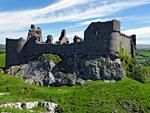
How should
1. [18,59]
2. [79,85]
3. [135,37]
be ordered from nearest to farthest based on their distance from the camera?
1. [79,85]
2. [135,37]
3. [18,59]

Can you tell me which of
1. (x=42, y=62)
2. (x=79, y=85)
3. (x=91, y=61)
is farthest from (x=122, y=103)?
(x=42, y=62)

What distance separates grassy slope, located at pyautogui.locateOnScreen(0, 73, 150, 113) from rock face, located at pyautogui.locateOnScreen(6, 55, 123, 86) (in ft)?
6.06

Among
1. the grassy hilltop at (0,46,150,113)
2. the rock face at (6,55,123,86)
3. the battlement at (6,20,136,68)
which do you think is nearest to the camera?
the grassy hilltop at (0,46,150,113)

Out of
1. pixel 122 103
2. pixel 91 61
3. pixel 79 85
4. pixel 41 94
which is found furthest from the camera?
pixel 91 61

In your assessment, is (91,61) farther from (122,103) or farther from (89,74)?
(122,103)

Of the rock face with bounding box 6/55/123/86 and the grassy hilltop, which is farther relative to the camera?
the rock face with bounding box 6/55/123/86

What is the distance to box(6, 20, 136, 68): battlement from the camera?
121 feet

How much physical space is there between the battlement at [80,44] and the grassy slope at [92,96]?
841 centimetres

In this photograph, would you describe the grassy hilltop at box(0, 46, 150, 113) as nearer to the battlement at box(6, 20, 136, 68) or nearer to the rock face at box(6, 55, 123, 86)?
the rock face at box(6, 55, 123, 86)

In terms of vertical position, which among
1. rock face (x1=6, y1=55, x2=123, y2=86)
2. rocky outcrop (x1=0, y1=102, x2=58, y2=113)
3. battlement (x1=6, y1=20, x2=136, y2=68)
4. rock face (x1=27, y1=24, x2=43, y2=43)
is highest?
rock face (x1=27, y1=24, x2=43, y2=43)

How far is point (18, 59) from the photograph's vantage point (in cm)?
4925

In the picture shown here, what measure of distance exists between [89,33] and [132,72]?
45.6 feet

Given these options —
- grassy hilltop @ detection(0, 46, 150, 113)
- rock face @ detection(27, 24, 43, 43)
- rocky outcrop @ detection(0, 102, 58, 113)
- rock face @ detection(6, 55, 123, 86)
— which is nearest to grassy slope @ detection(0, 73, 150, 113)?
grassy hilltop @ detection(0, 46, 150, 113)

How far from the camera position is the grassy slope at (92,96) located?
25.9 metres
